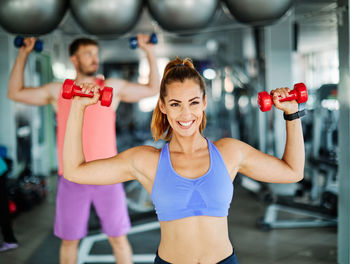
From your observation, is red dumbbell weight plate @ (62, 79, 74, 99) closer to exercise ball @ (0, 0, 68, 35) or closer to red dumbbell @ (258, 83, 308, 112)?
red dumbbell @ (258, 83, 308, 112)

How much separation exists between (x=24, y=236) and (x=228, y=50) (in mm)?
5068

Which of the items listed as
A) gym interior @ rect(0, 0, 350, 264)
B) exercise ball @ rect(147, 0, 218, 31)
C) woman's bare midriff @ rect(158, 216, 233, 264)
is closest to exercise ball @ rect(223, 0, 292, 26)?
gym interior @ rect(0, 0, 350, 264)

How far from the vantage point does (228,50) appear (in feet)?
22.9

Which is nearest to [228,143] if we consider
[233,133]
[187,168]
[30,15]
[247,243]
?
[187,168]

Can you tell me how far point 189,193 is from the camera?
1.12 meters

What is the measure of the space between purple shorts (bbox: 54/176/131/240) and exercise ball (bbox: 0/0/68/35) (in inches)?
35.3

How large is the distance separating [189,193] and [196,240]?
0.16 meters

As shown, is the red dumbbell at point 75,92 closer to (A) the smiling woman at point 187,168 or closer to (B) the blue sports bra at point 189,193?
(A) the smiling woman at point 187,168

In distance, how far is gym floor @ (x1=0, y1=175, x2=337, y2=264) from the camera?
2641 millimetres

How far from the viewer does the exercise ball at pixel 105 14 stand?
208 cm

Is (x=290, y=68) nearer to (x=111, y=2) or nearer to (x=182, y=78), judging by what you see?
(x=111, y=2)

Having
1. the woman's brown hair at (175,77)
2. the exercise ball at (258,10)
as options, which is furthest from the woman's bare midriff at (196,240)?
the exercise ball at (258,10)

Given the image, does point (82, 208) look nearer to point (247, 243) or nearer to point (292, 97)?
point (292, 97)

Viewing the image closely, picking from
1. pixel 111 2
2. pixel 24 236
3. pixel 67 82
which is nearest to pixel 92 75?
pixel 111 2
